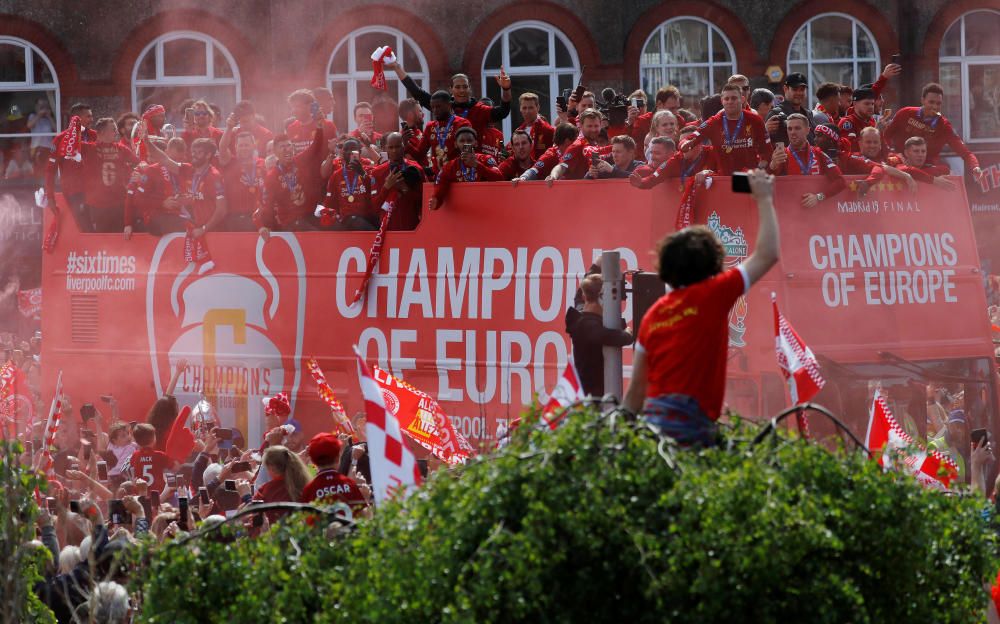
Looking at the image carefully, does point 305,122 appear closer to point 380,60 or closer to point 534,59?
point 380,60

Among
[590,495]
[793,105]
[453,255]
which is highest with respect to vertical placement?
[793,105]

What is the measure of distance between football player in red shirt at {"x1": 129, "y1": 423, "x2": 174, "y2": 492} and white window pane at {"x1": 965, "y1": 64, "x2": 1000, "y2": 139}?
18.8 m

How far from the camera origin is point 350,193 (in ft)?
46.2

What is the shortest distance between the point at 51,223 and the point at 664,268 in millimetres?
12453

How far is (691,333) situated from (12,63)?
79.1 ft

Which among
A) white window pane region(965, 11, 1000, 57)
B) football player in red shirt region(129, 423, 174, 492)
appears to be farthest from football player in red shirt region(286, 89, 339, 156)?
white window pane region(965, 11, 1000, 57)

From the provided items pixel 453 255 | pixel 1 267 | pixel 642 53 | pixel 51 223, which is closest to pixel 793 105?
pixel 453 255

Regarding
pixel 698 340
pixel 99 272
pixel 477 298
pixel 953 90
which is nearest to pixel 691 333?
pixel 698 340

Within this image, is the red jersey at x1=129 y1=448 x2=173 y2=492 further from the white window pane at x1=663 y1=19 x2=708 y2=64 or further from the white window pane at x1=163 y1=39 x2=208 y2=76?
the white window pane at x1=663 y1=19 x2=708 y2=64

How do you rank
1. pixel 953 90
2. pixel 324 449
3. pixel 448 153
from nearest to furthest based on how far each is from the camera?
pixel 324 449 < pixel 448 153 < pixel 953 90

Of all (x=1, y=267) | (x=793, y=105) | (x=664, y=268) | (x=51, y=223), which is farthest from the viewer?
(x=1, y=267)

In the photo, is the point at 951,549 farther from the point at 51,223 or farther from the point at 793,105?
the point at 51,223

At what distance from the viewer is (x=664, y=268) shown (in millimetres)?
5340

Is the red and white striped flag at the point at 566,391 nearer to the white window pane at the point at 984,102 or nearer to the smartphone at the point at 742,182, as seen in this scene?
the smartphone at the point at 742,182
